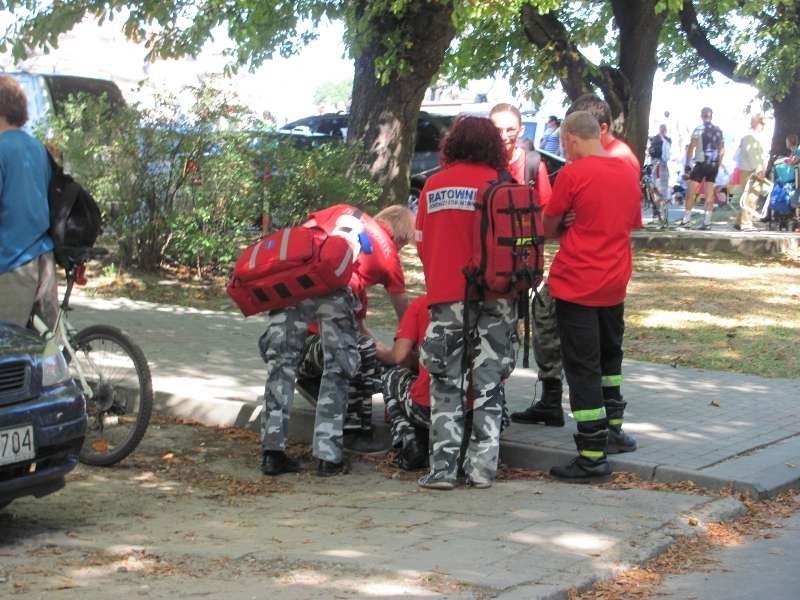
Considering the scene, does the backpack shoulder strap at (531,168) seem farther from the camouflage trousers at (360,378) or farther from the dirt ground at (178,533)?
the dirt ground at (178,533)

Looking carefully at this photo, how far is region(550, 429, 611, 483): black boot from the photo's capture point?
694cm

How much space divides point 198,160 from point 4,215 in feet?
21.8

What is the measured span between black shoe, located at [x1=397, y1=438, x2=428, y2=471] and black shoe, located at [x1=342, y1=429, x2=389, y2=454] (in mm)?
429

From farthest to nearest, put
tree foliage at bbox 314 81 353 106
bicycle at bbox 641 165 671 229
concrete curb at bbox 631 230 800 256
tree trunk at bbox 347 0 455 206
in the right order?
tree foliage at bbox 314 81 353 106 → bicycle at bbox 641 165 671 229 → concrete curb at bbox 631 230 800 256 → tree trunk at bbox 347 0 455 206

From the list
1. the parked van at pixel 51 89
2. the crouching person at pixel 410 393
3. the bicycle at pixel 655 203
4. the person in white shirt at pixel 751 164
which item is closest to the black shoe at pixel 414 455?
the crouching person at pixel 410 393

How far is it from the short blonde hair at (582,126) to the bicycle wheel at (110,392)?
2630 millimetres

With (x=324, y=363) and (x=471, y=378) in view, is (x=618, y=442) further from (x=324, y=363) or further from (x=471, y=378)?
(x=324, y=363)

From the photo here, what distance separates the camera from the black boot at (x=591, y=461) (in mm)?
6938

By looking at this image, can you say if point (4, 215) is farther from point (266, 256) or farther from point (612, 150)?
point (612, 150)

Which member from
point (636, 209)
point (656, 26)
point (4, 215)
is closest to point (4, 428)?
point (4, 215)

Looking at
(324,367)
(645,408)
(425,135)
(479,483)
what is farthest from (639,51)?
(479,483)

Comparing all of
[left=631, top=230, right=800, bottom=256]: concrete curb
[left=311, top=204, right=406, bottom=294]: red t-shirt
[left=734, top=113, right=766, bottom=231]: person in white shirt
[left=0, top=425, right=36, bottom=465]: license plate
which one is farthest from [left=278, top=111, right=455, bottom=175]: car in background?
[left=0, top=425, right=36, bottom=465]: license plate

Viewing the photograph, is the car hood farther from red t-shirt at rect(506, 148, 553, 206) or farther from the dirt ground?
red t-shirt at rect(506, 148, 553, 206)

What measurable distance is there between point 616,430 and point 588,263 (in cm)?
106
